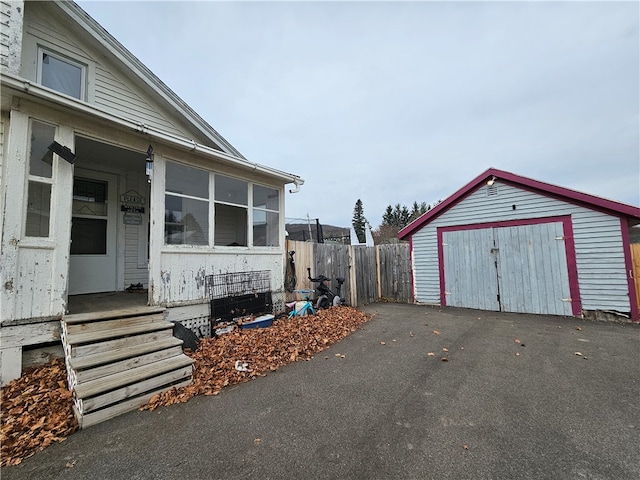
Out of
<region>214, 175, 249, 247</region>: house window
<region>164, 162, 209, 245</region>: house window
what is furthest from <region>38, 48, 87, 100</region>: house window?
<region>214, 175, 249, 247</region>: house window

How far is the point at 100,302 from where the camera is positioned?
4.65 meters

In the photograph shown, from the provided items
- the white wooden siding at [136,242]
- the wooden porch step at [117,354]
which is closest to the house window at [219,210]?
the wooden porch step at [117,354]

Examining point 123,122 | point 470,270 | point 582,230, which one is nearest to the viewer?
point 123,122

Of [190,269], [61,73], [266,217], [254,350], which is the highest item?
[61,73]

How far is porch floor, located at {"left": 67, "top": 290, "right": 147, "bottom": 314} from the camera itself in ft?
13.6

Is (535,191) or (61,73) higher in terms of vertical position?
(61,73)

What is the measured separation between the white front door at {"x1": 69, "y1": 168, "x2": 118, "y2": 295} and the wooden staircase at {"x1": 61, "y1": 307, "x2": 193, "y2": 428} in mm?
2537

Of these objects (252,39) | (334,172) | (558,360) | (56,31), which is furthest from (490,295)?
(334,172)

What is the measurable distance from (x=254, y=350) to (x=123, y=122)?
4.28 metres

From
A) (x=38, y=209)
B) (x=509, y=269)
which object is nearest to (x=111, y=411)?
(x=38, y=209)

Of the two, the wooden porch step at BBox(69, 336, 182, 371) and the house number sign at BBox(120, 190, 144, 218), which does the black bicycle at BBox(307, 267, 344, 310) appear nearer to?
the wooden porch step at BBox(69, 336, 182, 371)

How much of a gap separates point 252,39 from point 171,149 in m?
5.67

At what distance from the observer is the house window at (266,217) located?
633 centimetres

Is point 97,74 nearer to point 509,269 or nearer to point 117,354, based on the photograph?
point 117,354
